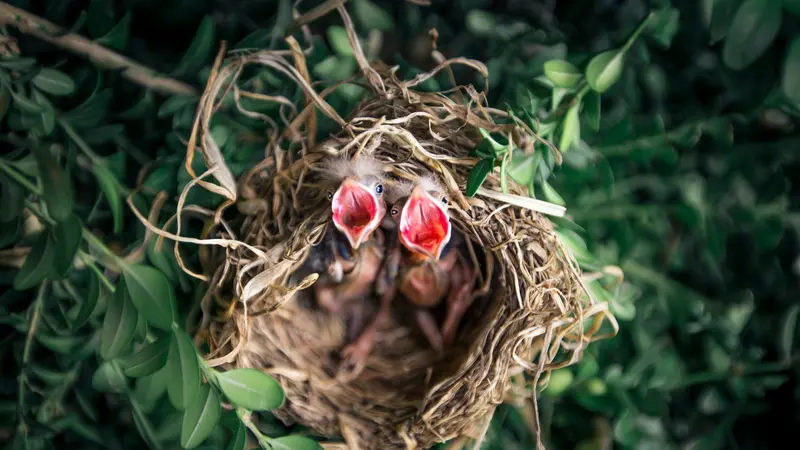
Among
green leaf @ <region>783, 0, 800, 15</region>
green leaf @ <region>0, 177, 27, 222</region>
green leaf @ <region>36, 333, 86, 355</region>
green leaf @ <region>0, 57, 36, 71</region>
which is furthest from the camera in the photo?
green leaf @ <region>36, 333, 86, 355</region>

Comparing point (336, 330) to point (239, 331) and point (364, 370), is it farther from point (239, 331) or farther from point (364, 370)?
point (239, 331)

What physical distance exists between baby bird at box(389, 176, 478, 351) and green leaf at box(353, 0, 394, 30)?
10.1 inches

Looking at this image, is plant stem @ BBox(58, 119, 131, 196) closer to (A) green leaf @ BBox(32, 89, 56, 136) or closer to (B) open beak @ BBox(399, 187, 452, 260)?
(A) green leaf @ BBox(32, 89, 56, 136)

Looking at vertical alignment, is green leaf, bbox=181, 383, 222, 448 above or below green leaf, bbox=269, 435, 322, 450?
above

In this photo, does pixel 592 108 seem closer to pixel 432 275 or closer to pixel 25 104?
pixel 432 275

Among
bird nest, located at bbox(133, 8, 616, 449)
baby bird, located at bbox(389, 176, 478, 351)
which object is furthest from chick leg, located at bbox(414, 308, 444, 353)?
bird nest, located at bbox(133, 8, 616, 449)

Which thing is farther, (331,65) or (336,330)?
(336,330)

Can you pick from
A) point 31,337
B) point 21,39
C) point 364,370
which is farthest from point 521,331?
point 21,39

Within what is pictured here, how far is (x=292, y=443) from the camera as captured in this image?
70 cm

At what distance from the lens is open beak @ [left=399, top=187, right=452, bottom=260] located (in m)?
0.73

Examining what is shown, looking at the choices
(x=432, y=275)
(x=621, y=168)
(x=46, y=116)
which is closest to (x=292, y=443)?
(x=432, y=275)

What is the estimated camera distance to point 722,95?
3.06ft

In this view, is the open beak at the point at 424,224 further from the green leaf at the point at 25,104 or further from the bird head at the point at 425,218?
the green leaf at the point at 25,104

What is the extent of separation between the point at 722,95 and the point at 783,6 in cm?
50
